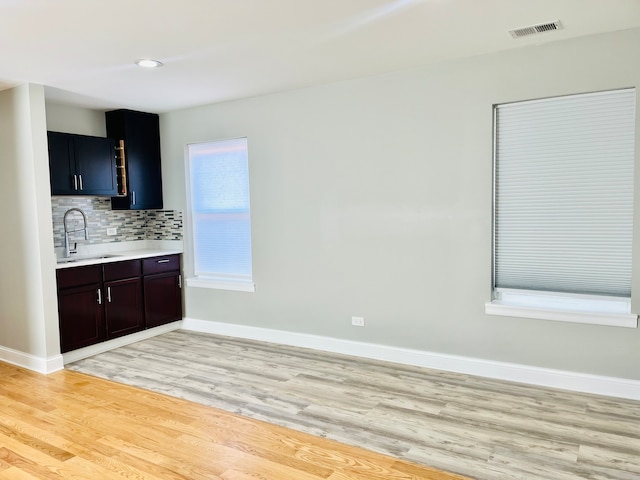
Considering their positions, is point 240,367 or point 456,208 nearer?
point 456,208

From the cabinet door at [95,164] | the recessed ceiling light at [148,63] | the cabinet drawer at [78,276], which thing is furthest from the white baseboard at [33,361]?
the recessed ceiling light at [148,63]

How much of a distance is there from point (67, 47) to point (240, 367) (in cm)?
279

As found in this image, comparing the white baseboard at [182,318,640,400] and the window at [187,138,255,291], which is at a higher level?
the window at [187,138,255,291]

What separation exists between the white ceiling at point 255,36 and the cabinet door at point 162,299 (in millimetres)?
2096

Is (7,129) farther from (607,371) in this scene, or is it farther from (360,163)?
(607,371)

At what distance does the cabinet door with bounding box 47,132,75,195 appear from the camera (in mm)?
4625

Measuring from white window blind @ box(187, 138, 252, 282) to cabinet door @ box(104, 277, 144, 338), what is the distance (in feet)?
2.50

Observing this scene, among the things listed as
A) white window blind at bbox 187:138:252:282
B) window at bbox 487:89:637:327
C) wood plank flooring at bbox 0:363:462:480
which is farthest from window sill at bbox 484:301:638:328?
white window blind at bbox 187:138:252:282

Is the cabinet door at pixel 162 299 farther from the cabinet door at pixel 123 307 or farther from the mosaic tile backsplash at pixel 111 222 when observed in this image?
the mosaic tile backsplash at pixel 111 222

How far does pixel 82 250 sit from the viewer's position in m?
5.26

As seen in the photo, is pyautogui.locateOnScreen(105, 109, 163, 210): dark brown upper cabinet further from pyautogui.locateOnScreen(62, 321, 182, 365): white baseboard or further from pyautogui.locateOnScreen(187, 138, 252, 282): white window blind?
pyautogui.locateOnScreen(62, 321, 182, 365): white baseboard

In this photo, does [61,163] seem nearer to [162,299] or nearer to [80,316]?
[80,316]

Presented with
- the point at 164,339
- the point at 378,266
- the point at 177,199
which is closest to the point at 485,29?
the point at 378,266

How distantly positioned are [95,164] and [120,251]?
3.55 ft
